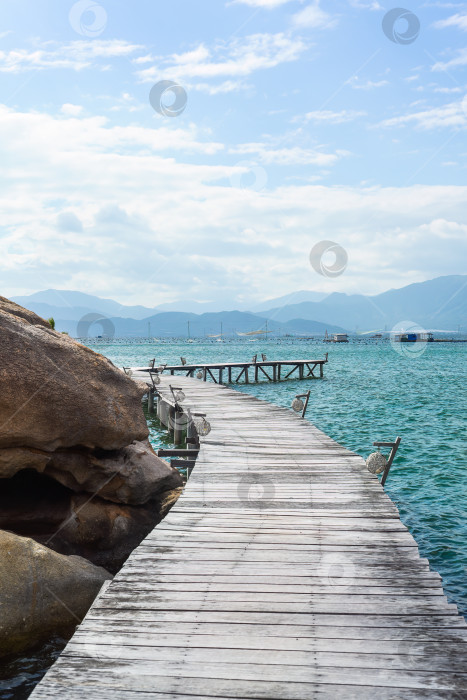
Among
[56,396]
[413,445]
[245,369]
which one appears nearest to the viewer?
[56,396]

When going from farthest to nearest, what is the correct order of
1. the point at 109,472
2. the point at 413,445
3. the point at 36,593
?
the point at 413,445, the point at 109,472, the point at 36,593

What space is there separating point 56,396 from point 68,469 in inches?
59.8

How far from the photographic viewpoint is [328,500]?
27.4 ft

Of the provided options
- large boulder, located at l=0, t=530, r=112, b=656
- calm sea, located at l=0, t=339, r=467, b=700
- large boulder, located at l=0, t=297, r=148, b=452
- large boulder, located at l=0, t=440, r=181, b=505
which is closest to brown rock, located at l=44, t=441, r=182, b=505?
large boulder, located at l=0, t=440, r=181, b=505

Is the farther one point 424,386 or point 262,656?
point 424,386

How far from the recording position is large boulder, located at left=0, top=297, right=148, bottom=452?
806 cm

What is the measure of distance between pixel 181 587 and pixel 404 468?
42.2 feet

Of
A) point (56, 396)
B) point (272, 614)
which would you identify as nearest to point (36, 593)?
point (56, 396)

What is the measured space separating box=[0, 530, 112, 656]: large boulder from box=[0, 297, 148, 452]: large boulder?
2.00m

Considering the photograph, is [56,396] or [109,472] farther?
[109,472]

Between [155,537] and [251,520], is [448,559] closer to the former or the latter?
[251,520]

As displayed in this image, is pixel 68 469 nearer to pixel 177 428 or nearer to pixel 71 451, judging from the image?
pixel 71 451

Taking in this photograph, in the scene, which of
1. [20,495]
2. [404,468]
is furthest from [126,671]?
[404,468]

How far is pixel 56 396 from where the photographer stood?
→ 8.39 metres
